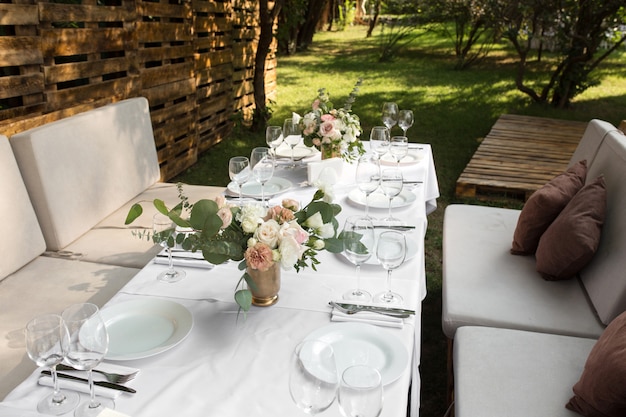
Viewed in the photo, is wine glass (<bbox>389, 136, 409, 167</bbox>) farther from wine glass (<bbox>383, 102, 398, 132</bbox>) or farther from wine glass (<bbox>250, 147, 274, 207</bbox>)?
wine glass (<bbox>250, 147, 274, 207</bbox>)

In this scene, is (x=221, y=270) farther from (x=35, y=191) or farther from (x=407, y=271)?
(x=35, y=191)

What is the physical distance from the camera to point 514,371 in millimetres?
1688

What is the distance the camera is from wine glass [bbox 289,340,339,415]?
1.00 m

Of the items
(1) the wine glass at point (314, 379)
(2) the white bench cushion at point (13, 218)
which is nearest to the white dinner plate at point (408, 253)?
(1) the wine glass at point (314, 379)

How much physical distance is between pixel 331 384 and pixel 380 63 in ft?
38.7

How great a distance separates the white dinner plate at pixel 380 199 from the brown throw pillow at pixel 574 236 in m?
0.57

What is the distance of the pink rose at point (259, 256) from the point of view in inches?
54.2

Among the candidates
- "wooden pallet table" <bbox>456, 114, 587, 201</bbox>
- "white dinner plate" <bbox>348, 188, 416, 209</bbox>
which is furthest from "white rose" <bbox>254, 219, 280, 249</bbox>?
"wooden pallet table" <bbox>456, 114, 587, 201</bbox>

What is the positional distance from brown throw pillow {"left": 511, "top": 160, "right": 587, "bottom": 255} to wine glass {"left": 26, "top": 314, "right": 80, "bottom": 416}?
1890 millimetres

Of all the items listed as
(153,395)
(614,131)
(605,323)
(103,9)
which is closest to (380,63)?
(103,9)

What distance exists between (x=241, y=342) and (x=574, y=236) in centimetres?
138

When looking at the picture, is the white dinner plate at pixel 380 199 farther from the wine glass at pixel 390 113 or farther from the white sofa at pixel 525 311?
the wine glass at pixel 390 113

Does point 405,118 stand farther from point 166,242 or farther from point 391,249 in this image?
point 166,242

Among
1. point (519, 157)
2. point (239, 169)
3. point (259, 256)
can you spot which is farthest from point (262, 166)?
point (519, 157)
